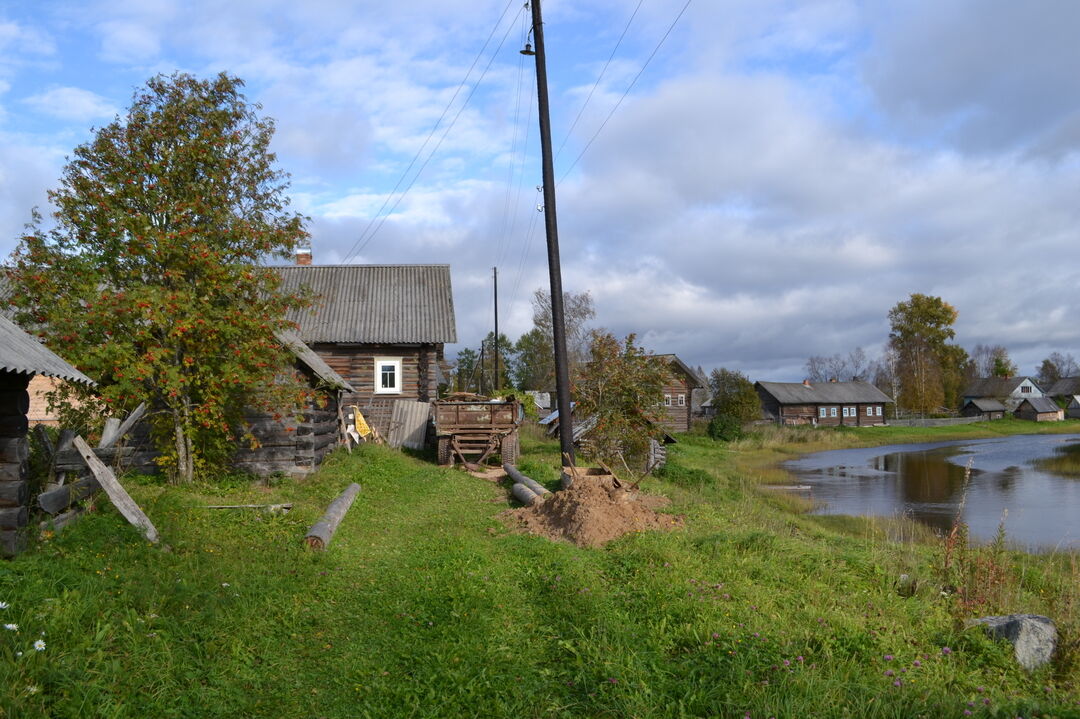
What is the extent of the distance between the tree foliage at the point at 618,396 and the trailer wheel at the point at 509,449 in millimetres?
2113

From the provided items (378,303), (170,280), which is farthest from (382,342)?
(170,280)

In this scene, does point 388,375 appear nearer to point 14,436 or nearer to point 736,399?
point 14,436

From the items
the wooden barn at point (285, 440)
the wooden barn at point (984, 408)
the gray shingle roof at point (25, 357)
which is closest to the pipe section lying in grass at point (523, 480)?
the wooden barn at point (285, 440)

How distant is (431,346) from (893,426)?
59.0 meters

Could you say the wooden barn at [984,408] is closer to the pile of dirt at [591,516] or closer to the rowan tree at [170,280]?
the pile of dirt at [591,516]

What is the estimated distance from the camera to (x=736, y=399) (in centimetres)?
4853

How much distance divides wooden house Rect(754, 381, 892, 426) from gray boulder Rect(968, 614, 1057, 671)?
214 ft

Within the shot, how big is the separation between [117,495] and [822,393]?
243 ft

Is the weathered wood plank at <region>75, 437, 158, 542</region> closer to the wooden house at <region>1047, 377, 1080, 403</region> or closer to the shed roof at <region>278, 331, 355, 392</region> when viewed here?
the shed roof at <region>278, 331, 355, 392</region>

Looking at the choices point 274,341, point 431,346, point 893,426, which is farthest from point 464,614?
point 893,426

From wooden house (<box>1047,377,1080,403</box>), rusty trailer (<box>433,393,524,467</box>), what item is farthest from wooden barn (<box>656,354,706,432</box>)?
wooden house (<box>1047,377,1080,403</box>)

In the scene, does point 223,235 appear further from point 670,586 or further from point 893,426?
point 893,426

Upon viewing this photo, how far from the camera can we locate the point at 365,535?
31.8 feet

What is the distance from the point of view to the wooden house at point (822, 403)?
232 ft
